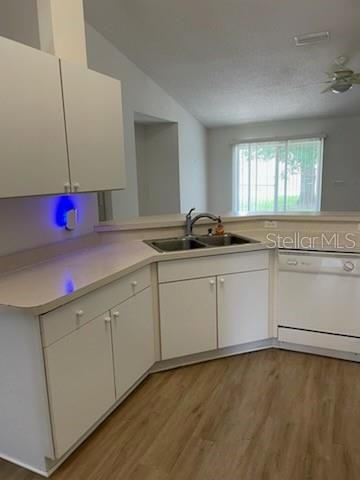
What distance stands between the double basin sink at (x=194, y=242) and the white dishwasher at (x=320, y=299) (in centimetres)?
47

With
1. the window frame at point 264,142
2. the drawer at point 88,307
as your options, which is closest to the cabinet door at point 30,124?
the drawer at point 88,307

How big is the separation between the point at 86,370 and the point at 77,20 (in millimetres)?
2058

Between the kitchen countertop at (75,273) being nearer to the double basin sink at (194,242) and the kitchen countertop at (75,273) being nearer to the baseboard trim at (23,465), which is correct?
the double basin sink at (194,242)

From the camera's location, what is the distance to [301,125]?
704cm

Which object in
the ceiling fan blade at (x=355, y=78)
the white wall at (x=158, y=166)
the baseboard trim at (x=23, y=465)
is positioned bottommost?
the baseboard trim at (x=23, y=465)

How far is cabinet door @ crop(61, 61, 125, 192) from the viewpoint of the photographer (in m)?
2.02

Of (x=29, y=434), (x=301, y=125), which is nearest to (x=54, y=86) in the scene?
(x=29, y=434)

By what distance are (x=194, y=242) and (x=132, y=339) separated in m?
1.02

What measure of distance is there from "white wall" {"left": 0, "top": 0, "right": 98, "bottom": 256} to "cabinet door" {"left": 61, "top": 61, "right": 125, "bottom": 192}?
1.12 feet

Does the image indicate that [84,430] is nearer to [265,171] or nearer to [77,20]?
[77,20]

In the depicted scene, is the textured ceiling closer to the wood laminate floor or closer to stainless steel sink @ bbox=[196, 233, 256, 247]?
stainless steel sink @ bbox=[196, 233, 256, 247]

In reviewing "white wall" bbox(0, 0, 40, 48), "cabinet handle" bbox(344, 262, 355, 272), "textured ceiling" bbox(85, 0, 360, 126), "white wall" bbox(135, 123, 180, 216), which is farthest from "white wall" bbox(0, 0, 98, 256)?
"white wall" bbox(135, 123, 180, 216)

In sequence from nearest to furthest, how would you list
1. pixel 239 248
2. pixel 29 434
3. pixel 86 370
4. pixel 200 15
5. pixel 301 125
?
pixel 29 434 < pixel 86 370 < pixel 239 248 < pixel 200 15 < pixel 301 125

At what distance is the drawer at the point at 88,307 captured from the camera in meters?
1.56
